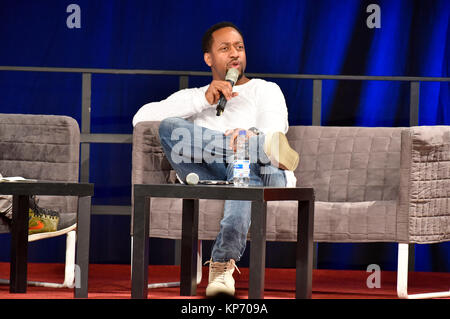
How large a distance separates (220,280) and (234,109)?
0.86 meters

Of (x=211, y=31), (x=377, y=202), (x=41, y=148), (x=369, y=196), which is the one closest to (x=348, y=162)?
(x=369, y=196)

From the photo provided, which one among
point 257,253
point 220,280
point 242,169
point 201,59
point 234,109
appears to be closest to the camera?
point 257,253

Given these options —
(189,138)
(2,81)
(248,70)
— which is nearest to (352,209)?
(189,138)

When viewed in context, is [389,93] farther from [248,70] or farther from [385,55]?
[248,70]

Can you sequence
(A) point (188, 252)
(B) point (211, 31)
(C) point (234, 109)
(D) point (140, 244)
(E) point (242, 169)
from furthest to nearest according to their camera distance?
(B) point (211, 31) → (C) point (234, 109) → (A) point (188, 252) → (E) point (242, 169) → (D) point (140, 244)

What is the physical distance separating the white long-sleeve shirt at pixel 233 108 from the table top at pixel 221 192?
783 mm

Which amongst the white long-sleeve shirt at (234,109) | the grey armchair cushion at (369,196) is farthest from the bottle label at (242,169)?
the white long-sleeve shirt at (234,109)

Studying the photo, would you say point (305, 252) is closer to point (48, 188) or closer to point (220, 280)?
point (220, 280)

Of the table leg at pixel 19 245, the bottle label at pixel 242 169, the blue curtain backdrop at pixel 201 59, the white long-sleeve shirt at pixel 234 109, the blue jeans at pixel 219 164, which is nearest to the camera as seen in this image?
the bottle label at pixel 242 169

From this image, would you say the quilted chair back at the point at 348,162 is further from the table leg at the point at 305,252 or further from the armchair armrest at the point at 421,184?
the table leg at the point at 305,252

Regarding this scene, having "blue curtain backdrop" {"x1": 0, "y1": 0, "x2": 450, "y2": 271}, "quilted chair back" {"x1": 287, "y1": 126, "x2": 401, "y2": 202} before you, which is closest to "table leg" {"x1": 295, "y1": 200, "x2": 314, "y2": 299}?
"quilted chair back" {"x1": 287, "y1": 126, "x2": 401, "y2": 202}

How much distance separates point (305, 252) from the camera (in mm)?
2271

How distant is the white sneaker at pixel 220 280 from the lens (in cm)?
239

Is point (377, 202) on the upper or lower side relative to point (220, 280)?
upper
